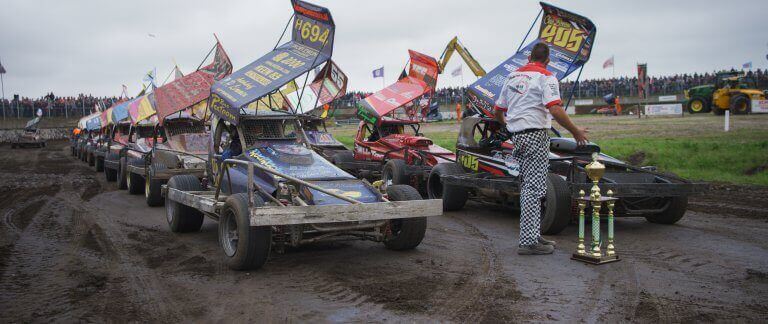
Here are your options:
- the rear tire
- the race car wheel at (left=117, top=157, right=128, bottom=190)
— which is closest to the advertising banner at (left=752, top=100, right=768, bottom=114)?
the race car wheel at (left=117, top=157, right=128, bottom=190)

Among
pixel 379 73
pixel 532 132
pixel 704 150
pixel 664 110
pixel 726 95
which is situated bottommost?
pixel 704 150

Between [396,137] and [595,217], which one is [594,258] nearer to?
[595,217]

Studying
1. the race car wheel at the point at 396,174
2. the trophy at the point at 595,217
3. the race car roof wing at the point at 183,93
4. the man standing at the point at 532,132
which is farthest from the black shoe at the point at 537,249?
the race car roof wing at the point at 183,93

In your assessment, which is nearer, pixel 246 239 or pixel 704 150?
pixel 246 239

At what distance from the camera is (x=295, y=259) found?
6.41 meters

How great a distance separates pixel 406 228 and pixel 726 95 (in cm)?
2750

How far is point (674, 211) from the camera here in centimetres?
830

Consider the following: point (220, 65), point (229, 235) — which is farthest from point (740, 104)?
point (229, 235)

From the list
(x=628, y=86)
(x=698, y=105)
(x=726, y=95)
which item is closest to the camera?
(x=726, y=95)

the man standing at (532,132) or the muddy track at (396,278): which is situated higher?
the man standing at (532,132)

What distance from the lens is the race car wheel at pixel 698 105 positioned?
31.5m

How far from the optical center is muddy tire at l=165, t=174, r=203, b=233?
26.4 feet

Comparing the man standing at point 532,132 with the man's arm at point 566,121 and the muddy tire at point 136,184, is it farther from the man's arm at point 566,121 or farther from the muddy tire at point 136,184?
the muddy tire at point 136,184

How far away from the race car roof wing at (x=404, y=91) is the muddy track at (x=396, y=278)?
584 centimetres
